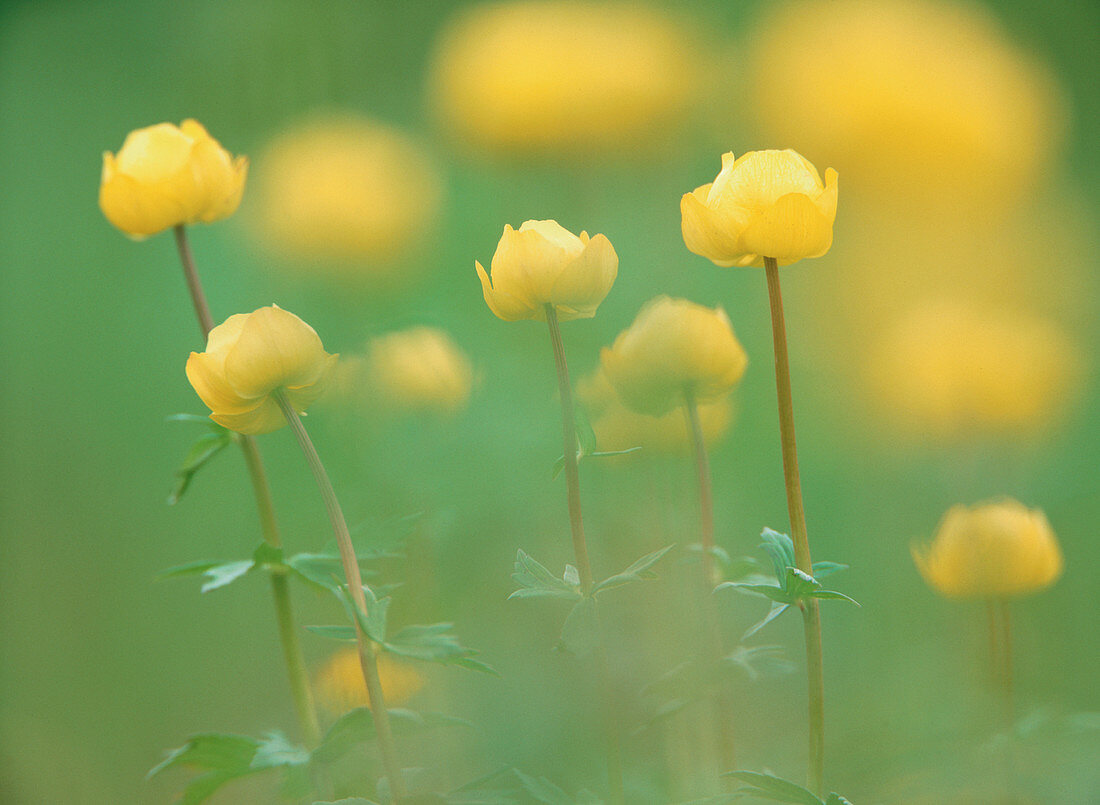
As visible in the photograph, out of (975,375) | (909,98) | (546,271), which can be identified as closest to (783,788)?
(546,271)

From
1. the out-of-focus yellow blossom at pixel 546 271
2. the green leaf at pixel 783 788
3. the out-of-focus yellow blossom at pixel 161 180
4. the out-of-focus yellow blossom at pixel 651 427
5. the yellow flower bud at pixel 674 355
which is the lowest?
the green leaf at pixel 783 788

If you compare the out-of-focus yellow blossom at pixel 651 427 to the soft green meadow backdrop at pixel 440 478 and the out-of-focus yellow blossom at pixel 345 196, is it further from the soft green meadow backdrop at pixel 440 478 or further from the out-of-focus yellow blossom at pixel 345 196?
the out-of-focus yellow blossom at pixel 345 196

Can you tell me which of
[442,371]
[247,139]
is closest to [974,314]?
[442,371]

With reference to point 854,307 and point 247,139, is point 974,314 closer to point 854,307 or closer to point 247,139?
point 854,307

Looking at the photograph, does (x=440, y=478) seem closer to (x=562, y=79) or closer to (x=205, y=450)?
(x=205, y=450)

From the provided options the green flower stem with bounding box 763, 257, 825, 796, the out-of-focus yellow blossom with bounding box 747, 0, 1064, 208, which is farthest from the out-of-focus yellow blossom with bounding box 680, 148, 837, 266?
the out-of-focus yellow blossom with bounding box 747, 0, 1064, 208

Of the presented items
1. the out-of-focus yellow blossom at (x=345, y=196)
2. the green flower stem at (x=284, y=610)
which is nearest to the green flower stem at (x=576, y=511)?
the green flower stem at (x=284, y=610)

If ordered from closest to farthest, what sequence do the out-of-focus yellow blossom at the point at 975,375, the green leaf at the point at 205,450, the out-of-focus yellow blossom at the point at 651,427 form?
the green leaf at the point at 205,450, the out-of-focus yellow blossom at the point at 651,427, the out-of-focus yellow blossom at the point at 975,375

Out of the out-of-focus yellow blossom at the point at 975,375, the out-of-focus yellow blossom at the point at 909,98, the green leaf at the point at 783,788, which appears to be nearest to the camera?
the green leaf at the point at 783,788
